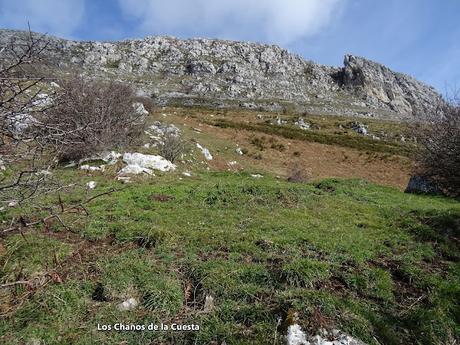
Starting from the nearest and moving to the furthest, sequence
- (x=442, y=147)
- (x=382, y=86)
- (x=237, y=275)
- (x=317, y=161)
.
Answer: (x=237, y=275) → (x=442, y=147) → (x=317, y=161) → (x=382, y=86)

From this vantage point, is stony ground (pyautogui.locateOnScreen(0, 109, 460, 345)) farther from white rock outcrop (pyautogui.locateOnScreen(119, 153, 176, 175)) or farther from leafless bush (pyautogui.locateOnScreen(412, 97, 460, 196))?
leafless bush (pyautogui.locateOnScreen(412, 97, 460, 196))

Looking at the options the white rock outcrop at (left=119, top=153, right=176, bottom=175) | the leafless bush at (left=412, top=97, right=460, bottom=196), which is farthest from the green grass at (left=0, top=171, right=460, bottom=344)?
the leafless bush at (left=412, top=97, right=460, bottom=196)

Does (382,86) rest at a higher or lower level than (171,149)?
higher

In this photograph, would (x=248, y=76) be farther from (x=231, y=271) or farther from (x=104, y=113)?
(x=231, y=271)

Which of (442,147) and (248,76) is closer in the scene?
(442,147)

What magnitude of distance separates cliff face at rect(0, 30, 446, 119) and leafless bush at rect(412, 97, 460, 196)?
8398 centimetres

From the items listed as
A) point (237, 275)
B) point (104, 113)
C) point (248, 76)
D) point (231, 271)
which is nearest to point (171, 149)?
point (104, 113)

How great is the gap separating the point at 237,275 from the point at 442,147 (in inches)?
599

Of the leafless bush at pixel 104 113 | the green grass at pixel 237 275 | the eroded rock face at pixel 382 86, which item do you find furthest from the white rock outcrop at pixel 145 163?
the eroded rock face at pixel 382 86

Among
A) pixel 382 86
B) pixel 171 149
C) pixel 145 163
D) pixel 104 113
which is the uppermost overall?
pixel 382 86

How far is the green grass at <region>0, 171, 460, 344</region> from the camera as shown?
5234mm

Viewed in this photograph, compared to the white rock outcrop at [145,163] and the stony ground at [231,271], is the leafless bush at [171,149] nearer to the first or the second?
the white rock outcrop at [145,163]

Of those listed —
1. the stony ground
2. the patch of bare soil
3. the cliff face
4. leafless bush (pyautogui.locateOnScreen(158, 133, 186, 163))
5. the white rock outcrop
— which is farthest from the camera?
the cliff face

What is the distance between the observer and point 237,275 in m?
6.51
